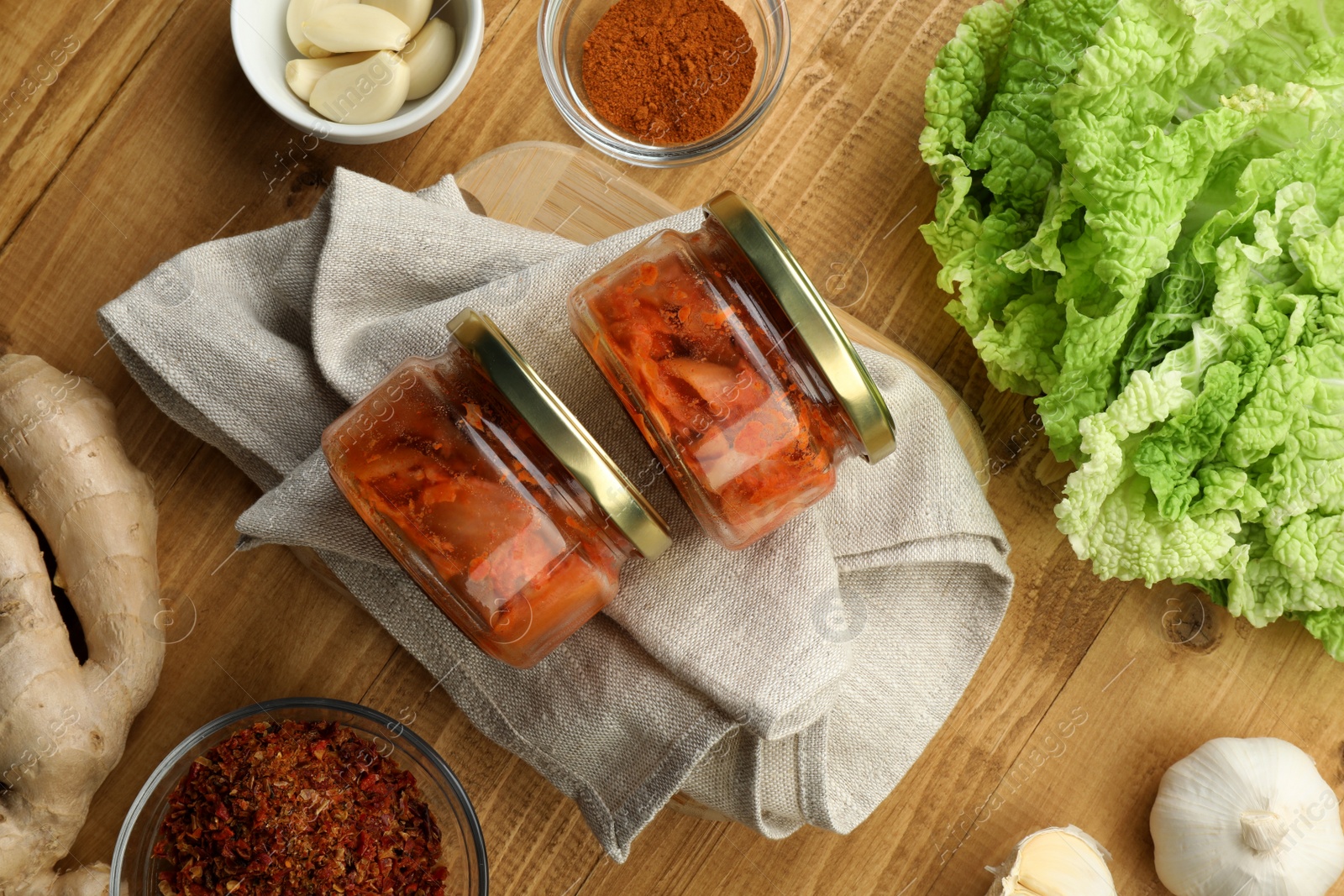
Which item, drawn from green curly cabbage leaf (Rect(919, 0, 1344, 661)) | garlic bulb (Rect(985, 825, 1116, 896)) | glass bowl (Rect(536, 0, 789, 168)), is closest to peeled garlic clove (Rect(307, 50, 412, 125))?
glass bowl (Rect(536, 0, 789, 168))

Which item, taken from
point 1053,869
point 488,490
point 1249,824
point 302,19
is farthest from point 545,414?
point 1249,824

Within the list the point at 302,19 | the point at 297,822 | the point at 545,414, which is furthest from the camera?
the point at 302,19

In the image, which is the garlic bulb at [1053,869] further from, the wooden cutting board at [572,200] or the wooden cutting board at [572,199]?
the wooden cutting board at [572,199]

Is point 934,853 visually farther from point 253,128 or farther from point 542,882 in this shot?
point 253,128

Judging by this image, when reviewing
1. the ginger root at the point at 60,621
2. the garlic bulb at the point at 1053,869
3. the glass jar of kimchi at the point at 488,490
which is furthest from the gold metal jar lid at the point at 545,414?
the garlic bulb at the point at 1053,869

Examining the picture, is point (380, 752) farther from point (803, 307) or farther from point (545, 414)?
point (803, 307)
